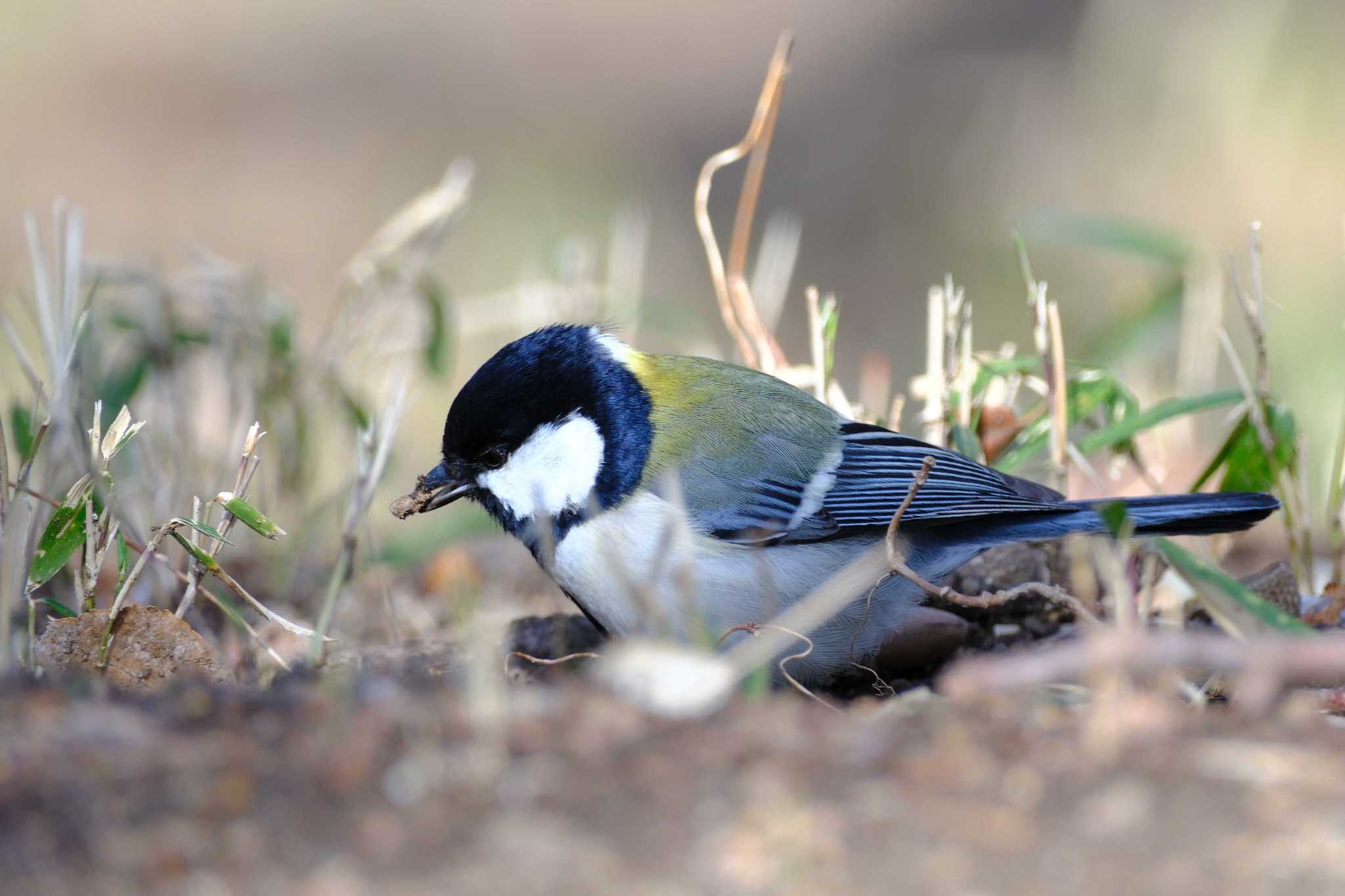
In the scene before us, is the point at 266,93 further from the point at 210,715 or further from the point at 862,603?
the point at 210,715

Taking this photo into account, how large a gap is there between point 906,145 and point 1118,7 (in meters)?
1.54

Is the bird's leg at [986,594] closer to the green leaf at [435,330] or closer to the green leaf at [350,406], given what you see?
the green leaf at [350,406]

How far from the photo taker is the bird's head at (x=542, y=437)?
2785 millimetres

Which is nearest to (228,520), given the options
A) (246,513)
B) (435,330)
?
(246,513)

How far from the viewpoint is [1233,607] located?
1.95 metres

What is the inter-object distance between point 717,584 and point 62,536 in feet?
4.04

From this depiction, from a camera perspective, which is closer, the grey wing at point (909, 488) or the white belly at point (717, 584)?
the white belly at point (717, 584)

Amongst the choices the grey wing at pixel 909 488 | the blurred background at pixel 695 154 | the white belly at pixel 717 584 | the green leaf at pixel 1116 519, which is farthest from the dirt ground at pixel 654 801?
the blurred background at pixel 695 154

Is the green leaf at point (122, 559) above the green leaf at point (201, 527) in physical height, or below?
below

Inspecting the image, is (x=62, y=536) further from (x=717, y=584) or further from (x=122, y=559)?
(x=717, y=584)

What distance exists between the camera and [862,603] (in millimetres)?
2715

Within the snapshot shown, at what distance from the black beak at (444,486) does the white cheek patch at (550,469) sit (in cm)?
6

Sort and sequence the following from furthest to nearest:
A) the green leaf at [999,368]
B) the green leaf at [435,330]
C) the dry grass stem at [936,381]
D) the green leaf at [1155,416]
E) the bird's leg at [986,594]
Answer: the green leaf at [435,330]
the dry grass stem at [936,381]
the green leaf at [999,368]
the green leaf at [1155,416]
the bird's leg at [986,594]

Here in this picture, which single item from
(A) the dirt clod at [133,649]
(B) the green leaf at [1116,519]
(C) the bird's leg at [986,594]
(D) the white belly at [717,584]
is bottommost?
(A) the dirt clod at [133,649]
